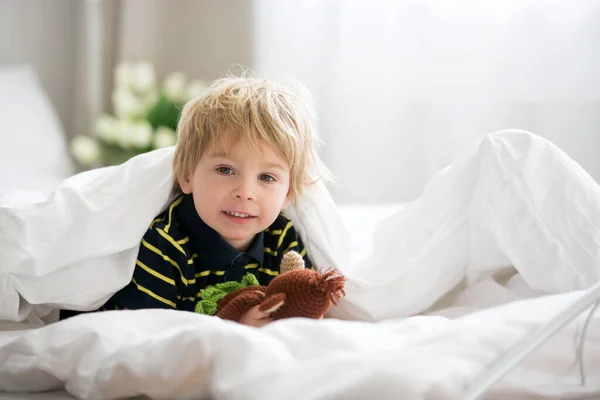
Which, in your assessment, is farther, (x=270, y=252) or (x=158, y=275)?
(x=270, y=252)

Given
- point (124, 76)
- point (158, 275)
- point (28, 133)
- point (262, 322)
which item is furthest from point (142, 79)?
point (262, 322)

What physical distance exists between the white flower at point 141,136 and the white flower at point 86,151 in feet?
0.50

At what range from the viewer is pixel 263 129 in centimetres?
121

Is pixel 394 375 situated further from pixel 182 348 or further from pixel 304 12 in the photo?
pixel 304 12

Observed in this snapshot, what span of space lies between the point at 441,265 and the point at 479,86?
4.15ft

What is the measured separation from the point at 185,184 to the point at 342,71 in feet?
4.77

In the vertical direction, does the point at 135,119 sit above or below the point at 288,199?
below

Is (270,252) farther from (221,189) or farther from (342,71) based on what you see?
(342,71)

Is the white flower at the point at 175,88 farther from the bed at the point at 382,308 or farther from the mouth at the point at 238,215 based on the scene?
the mouth at the point at 238,215

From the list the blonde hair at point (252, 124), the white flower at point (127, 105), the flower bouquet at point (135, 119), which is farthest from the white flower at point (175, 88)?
the blonde hair at point (252, 124)

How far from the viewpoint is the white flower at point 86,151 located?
2654mm

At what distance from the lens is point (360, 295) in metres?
1.28

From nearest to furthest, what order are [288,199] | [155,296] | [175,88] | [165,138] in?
[155,296], [288,199], [165,138], [175,88]

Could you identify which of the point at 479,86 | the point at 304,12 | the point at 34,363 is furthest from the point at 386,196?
the point at 34,363
